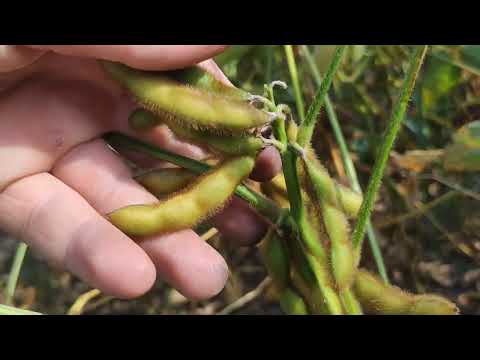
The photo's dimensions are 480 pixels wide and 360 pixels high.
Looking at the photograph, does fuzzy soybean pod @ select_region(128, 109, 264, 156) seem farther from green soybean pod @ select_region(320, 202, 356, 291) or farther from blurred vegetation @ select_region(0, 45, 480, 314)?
blurred vegetation @ select_region(0, 45, 480, 314)

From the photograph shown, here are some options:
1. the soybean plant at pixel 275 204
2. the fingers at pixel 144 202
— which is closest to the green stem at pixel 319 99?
the soybean plant at pixel 275 204

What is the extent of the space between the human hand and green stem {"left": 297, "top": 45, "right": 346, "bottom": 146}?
24 cm

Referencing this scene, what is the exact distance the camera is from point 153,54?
51.4 inches

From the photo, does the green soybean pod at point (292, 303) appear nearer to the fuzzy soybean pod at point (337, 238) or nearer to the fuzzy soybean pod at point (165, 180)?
the fuzzy soybean pod at point (337, 238)

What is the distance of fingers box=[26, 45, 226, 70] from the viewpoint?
130cm

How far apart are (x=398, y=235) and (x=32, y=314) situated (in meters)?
1.59

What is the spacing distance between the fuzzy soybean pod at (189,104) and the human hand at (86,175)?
0.05 meters

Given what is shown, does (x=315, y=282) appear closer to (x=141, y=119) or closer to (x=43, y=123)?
(x=141, y=119)

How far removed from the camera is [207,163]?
1.52 meters

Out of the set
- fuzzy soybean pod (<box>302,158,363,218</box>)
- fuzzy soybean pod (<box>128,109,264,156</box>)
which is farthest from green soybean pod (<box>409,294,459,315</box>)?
fuzzy soybean pod (<box>128,109,264,156</box>)

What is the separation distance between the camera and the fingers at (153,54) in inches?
51.4

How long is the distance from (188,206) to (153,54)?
34 centimetres

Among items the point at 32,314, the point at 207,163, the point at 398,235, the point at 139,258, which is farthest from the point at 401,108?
the point at 398,235
